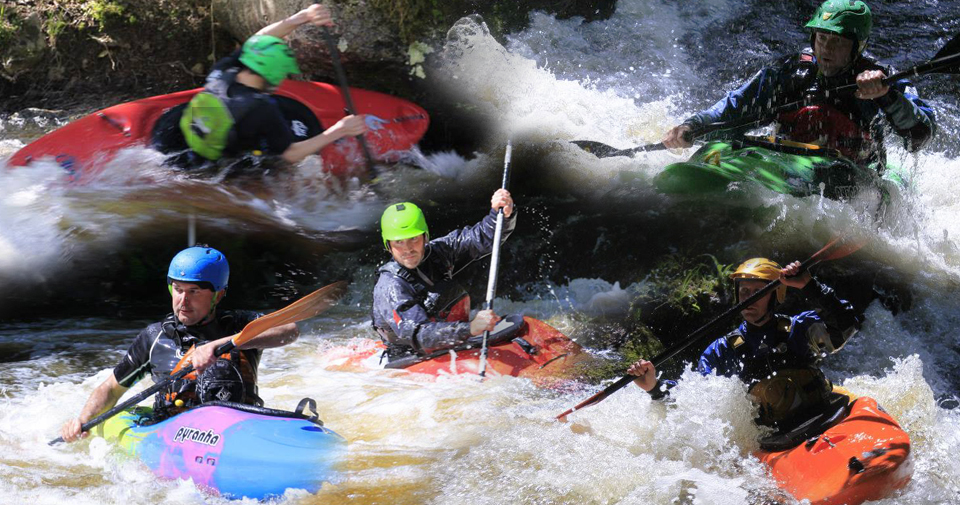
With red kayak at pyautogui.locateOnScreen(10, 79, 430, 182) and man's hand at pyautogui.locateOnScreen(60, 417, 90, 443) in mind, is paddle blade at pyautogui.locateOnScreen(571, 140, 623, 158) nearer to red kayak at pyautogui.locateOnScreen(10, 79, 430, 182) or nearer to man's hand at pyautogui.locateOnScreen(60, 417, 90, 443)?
red kayak at pyautogui.locateOnScreen(10, 79, 430, 182)

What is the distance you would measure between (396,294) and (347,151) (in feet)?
8.39

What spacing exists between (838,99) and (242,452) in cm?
456

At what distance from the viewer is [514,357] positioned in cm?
463

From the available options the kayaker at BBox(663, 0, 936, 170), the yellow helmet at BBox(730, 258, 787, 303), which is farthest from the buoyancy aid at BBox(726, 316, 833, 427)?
the kayaker at BBox(663, 0, 936, 170)

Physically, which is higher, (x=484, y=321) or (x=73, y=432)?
(x=484, y=321)

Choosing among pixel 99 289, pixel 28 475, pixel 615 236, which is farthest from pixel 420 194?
pixel 28 475

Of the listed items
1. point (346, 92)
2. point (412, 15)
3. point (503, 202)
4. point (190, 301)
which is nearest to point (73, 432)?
point (190, 301)

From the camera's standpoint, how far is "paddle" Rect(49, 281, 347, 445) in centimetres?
346

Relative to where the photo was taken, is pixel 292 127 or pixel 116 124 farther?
pixel 292 127

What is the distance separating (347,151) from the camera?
6.79 meters

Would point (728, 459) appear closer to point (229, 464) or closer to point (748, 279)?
point (748, 279)

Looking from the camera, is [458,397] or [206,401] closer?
[206,401]

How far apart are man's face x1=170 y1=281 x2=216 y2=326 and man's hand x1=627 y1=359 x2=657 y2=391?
6.03ft

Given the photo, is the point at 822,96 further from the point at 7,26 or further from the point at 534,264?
the point at 7,26
